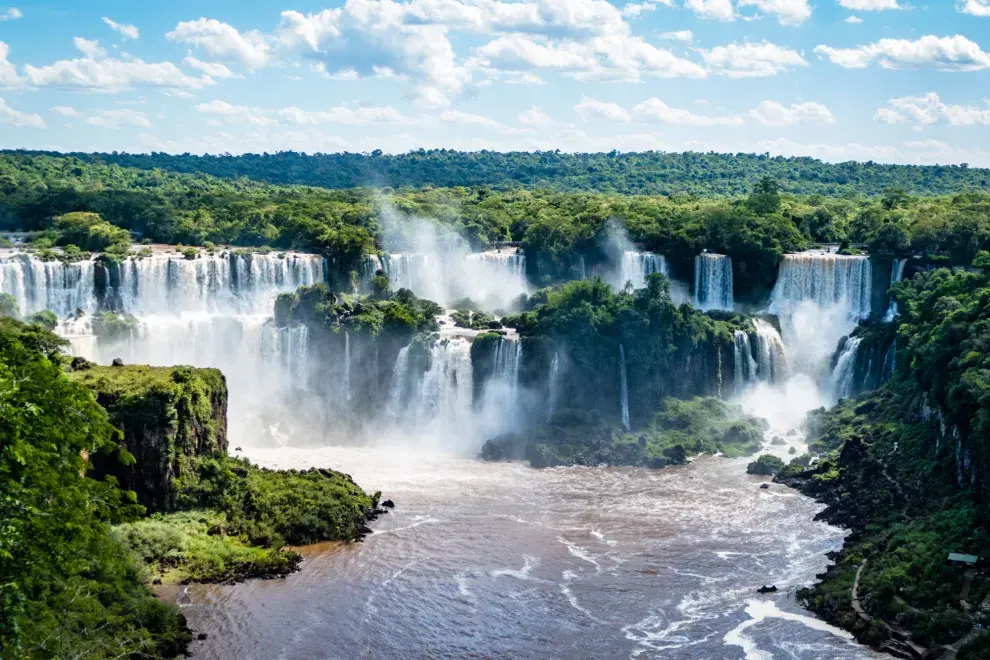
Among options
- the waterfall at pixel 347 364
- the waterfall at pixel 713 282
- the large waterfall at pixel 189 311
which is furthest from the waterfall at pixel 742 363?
the large waterfall at pixel 189 311

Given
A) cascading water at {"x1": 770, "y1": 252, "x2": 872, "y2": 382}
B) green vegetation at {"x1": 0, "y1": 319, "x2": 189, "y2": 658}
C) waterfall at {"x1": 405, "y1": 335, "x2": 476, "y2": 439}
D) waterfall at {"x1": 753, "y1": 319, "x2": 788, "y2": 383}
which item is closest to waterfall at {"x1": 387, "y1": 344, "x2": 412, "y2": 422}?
waterfall at {"x1": 405, "y1": 335, "x2": 476, "y2": 439}

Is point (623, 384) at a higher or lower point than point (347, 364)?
lower

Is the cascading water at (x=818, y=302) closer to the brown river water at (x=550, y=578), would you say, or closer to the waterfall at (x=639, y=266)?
the waterfall at (x=639, y=266)

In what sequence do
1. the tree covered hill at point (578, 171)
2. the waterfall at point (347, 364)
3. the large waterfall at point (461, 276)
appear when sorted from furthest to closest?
the tree covered hill at point (578, 171), the large waterfall at point (461, 276), the waterfall at point (347, 364)

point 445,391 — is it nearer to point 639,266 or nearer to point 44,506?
point 639,266

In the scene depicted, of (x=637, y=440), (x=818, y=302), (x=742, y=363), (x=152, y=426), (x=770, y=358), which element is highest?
(x=818, y=302)

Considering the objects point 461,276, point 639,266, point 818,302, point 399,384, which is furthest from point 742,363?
point 461,276

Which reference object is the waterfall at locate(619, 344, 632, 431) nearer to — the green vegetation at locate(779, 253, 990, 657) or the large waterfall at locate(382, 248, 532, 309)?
the green vegetation at locate(779, 253, 990, 657)
